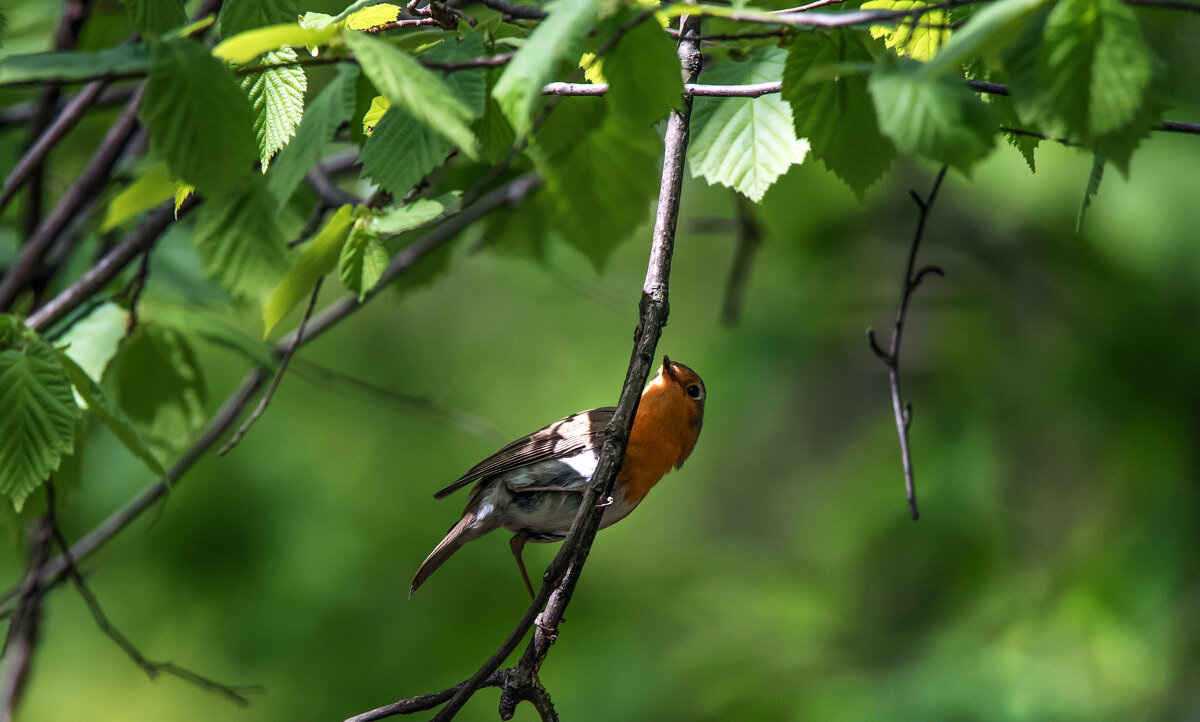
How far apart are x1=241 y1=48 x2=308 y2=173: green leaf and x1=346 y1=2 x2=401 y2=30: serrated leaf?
149 mm

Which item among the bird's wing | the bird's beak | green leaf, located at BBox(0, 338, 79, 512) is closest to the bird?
the bird's wing

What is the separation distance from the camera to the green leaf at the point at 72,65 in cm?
149

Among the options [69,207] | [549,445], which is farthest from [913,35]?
[69,207]

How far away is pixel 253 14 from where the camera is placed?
203cm

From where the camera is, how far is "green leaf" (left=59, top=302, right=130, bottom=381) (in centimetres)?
303

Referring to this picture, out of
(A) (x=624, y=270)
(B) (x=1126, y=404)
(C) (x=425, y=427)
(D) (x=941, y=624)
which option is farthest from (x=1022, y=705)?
(A) (x=624, y=270)

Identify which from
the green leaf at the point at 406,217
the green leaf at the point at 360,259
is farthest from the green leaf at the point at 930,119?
the green leaf at the point at 360,259

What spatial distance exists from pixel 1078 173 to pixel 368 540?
557cm

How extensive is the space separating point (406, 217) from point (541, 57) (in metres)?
0.99

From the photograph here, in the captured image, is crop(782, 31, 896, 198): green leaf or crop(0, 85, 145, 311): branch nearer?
crop(782, 31, 896, 198): green leaf

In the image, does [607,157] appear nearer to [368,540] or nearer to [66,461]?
[66,461]

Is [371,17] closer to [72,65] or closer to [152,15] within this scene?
[152,15]

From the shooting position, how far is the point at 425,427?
28.9 feet

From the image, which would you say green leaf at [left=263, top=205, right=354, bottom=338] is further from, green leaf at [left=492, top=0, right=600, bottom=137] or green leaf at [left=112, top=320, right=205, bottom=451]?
green leaf at [left=492, top=0, right=600, bottom=137]
